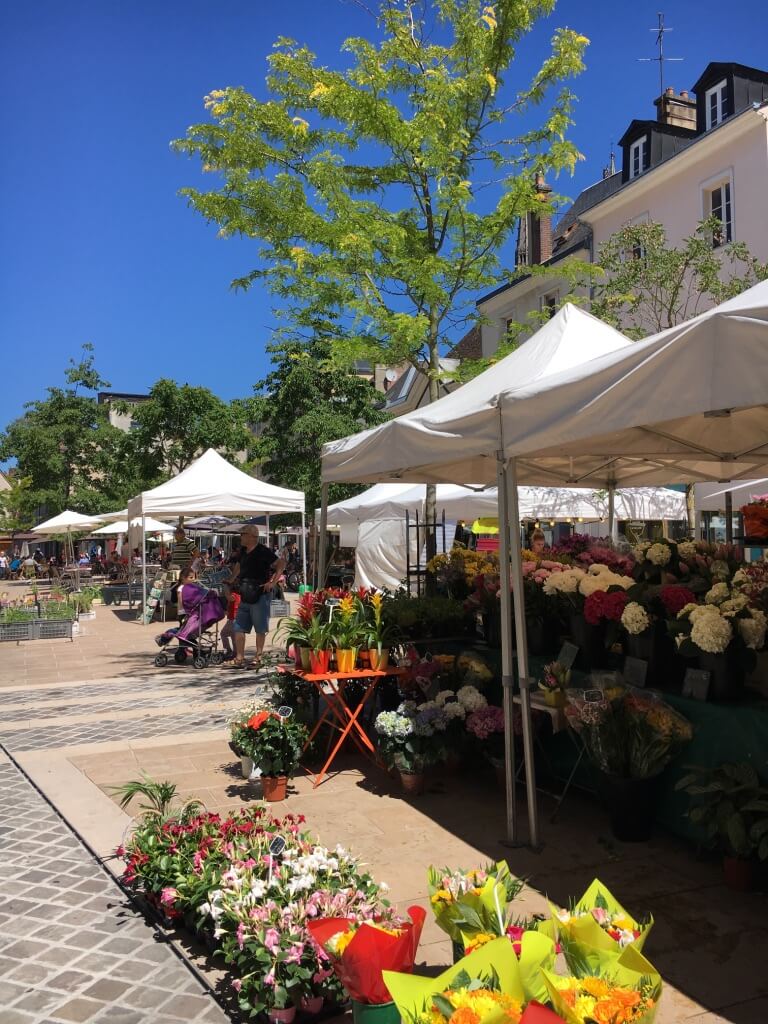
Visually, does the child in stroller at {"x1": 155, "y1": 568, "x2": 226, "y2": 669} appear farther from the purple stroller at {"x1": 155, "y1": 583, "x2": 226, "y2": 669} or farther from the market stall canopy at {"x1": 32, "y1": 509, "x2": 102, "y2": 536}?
the market stall canopy at {"x1": 32, "y1": 509, "x2": 102, "y2": 536}

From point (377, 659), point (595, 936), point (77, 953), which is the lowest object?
point (77, 953)

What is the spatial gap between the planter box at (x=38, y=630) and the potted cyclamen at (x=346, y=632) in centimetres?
1110

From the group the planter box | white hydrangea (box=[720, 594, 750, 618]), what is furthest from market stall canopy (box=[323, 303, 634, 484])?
the planter box

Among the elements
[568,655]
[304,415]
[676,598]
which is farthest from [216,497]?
[304,415]

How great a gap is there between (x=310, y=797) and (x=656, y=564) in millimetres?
2615

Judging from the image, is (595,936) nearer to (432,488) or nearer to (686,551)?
(686,551)

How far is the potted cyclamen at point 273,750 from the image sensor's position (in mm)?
5039

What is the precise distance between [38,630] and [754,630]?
14184 mm

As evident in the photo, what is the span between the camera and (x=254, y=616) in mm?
10438

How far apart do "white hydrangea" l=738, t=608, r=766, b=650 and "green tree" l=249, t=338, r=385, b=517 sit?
2337 centimetres

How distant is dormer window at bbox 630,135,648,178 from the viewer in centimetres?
2234

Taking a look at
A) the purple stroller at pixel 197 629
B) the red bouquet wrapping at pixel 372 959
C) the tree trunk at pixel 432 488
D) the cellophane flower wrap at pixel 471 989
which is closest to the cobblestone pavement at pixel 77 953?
the red bouquet wrapping at pixel 372 959

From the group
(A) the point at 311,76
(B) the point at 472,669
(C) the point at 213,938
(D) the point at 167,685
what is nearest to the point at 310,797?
(B) the point at 472,669

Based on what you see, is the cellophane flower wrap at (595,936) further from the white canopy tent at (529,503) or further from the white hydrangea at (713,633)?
the white canopy tent at (529,503)
